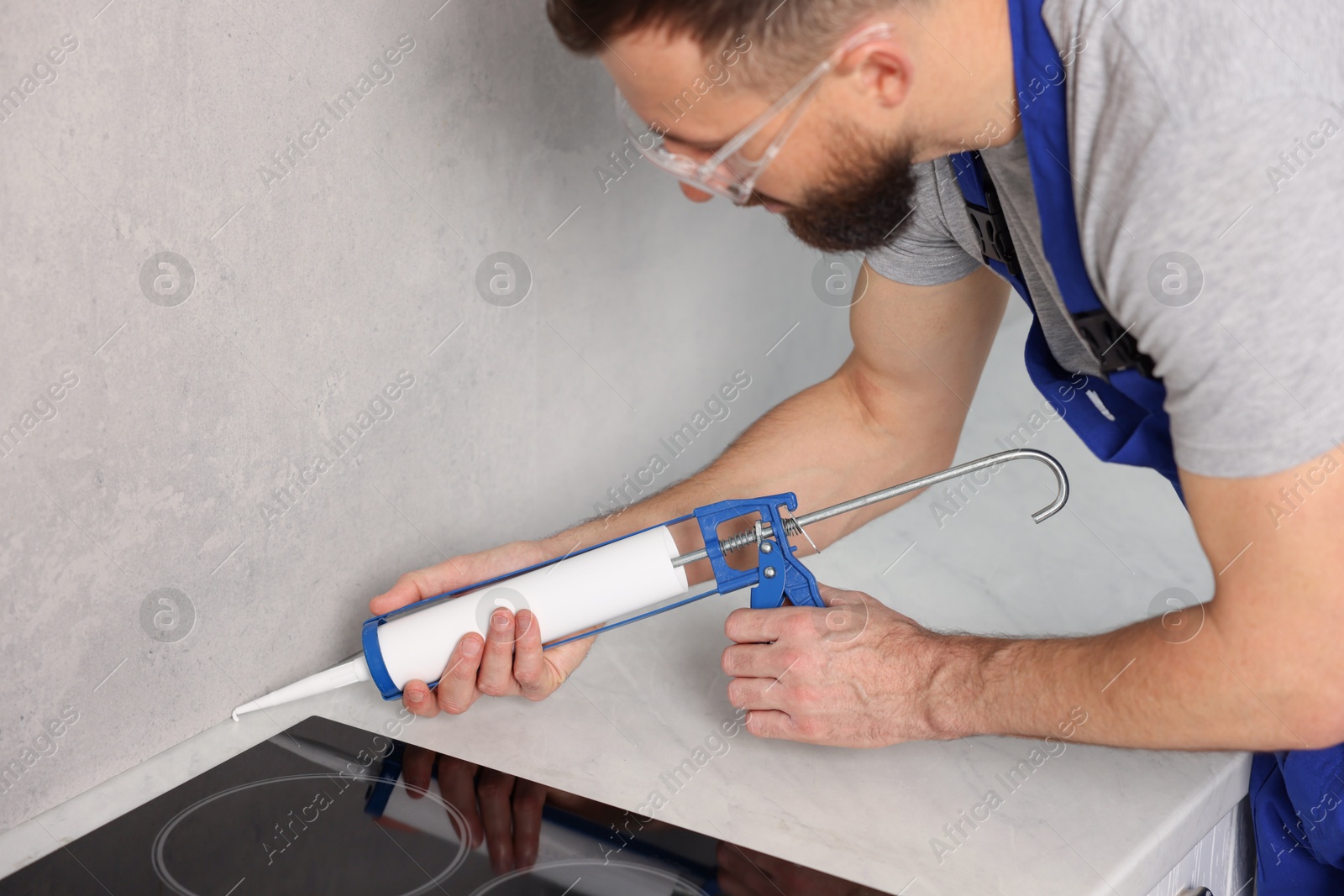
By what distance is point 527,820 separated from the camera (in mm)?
842

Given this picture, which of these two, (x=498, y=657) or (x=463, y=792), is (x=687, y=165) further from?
(x=463, y=792)

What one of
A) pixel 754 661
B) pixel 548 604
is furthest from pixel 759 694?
pixel 548 604

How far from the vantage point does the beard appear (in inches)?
33.1

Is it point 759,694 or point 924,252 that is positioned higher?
point 924,252

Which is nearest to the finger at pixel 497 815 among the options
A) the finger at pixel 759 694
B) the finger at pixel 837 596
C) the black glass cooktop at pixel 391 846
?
the black glass cooktop at pixel 391 846

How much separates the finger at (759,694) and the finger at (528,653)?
177 millimetres

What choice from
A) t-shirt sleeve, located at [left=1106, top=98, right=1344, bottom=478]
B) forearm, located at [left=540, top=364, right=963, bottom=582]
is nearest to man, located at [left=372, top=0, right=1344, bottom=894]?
t-shirt sleeve, located at [left=1106, top=98, right=1344, bottom=478]

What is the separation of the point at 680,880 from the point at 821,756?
21 cm

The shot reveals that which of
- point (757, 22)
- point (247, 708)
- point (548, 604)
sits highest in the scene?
point (757, 22)

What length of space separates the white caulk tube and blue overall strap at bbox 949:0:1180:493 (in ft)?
1.31

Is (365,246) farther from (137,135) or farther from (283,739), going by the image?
(283,739)

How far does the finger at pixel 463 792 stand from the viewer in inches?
32.5

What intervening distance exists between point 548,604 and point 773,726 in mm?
228

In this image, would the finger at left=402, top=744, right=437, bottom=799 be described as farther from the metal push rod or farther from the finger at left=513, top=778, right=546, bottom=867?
the metal push rod
